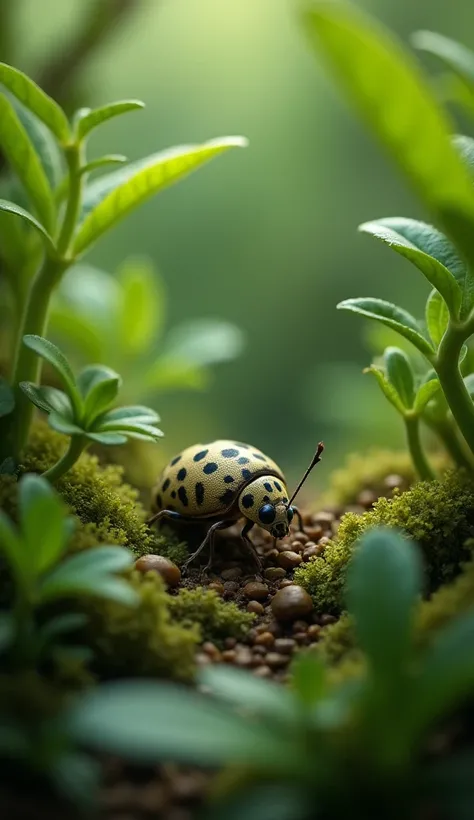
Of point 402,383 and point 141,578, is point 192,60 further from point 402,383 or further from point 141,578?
point 141,578

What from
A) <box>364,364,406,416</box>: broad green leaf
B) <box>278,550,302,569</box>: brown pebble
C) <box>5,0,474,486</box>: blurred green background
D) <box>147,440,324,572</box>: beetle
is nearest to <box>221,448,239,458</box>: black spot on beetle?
<box>147,440,324,572</box>: beetle

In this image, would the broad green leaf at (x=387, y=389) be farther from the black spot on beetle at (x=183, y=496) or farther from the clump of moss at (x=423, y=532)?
the black spot on beetle at (x=183, y=496)

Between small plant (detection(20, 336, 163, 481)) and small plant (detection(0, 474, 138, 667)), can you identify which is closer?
small plant (detection(0, 474, 138, 667))

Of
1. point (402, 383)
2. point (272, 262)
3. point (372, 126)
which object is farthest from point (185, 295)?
point (372, 126)

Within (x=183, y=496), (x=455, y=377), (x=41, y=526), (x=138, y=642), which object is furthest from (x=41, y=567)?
(x=455, y=377)

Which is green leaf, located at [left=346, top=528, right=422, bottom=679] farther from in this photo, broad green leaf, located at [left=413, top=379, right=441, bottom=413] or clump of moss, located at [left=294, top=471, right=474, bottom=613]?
broad green leaf, located at [left=413, top=379, right=441, bottom=413]

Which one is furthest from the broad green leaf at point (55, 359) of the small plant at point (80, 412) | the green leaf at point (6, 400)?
the green leaf at point (6, 400)
